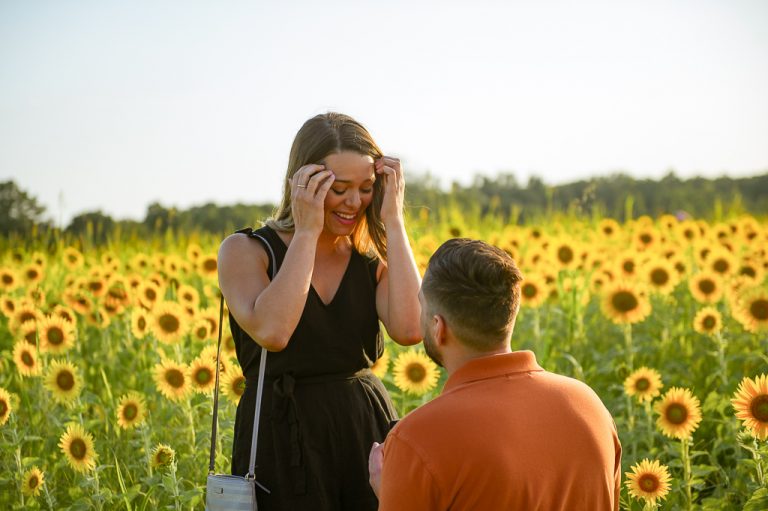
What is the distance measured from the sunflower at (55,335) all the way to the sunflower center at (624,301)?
355 cm

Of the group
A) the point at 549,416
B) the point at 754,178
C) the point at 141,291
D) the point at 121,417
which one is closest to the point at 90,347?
the point at 141,291

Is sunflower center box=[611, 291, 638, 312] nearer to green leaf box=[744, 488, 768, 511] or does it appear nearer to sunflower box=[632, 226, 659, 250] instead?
sunflower box=[632, 226, 659, 250]

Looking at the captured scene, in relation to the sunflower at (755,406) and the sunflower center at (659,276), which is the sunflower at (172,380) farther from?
the sunflower center at (659,276)

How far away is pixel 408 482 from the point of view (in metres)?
1.75

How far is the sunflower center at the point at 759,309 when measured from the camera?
521 centimetres

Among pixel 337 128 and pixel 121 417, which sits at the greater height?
pixel 337 128

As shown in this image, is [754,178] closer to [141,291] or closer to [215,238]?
[215,238]

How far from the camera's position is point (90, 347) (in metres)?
6.68

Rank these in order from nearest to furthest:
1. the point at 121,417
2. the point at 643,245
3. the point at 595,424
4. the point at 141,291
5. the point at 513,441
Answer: the point at 513,441 → the point at 595,424 → the point at 121,417 → the point at 141,291 → the point at 643,245

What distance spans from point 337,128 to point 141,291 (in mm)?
3562

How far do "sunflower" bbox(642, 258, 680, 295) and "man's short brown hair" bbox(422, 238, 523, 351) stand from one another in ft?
15.8

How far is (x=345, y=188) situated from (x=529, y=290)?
3595 millimetres

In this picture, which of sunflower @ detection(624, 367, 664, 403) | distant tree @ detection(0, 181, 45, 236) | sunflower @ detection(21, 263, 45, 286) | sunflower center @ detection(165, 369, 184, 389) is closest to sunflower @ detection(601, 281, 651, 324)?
sunflower @ detection(624, 367, 664, 403)

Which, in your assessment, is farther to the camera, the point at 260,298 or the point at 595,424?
the point at 260,298
